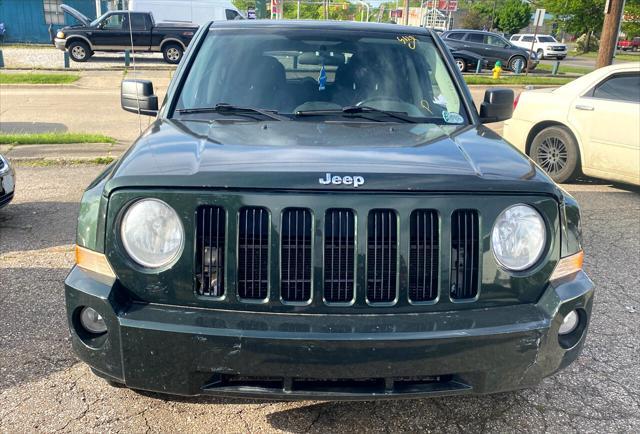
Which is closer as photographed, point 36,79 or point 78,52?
point 36,79

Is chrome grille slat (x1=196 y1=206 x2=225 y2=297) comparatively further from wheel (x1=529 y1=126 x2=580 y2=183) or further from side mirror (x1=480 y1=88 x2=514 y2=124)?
wheel (x1=529 y1=126 x2=580 y2=183)

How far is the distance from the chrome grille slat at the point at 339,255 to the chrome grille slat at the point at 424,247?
24cm

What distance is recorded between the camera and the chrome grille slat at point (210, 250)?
7.29ft

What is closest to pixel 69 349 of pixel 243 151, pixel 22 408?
pixel 22 408

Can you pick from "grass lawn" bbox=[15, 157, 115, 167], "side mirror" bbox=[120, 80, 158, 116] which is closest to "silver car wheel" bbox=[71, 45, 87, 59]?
"grass lawn" bbox=[15, 157, 115, 167]

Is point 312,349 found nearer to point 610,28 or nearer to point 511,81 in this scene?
point 610,28

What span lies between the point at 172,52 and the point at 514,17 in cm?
4283

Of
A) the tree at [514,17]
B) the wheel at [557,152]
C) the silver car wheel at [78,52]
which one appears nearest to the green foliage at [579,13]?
the tree at [514,17]

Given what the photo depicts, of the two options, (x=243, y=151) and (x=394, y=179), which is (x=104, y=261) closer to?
(x=243, y=151)

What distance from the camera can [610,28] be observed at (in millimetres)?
12961

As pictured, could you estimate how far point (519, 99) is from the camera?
7875mm

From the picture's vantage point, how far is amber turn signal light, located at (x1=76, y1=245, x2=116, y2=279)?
2277mm

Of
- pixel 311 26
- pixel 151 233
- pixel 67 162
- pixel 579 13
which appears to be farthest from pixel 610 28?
pixel 579 13

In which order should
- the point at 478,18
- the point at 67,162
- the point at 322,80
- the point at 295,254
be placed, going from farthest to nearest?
1. the point at 478,18
2. the point at 67,162
3. the point at 322,80
4. the point at 295,254
